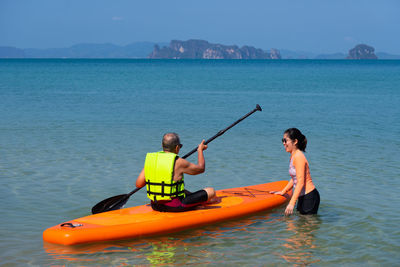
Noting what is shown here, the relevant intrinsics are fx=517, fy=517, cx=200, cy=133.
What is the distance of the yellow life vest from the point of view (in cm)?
572

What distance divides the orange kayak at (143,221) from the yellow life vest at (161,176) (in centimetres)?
29

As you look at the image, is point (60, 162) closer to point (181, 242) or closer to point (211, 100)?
point (181, 242)

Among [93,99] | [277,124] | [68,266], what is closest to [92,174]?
[68,266]

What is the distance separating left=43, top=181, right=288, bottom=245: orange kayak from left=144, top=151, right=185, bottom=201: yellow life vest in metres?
0.29

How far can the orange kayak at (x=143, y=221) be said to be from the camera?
5.56m

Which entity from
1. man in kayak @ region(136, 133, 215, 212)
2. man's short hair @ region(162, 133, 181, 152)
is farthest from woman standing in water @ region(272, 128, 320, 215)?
man's short hair @ region(162, 133, 181, 152)

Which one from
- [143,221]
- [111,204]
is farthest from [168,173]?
[111,204]

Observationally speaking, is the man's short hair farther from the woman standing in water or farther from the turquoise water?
the woman standing in water

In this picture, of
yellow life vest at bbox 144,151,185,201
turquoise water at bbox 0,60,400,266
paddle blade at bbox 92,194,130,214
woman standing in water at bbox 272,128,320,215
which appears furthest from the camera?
paddle blade at bbox 92,194,130,214

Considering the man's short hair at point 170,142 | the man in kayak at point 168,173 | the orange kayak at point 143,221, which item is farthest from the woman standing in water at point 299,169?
the man's short hair at point 170,142

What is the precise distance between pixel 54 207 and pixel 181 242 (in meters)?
2.24

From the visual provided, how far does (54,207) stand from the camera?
7.16 metres

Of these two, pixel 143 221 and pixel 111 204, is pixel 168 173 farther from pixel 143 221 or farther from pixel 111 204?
pixel 111 204

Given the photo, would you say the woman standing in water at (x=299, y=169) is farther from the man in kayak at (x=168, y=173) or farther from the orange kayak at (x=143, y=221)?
the man in kayak at (x=168, y=173)
